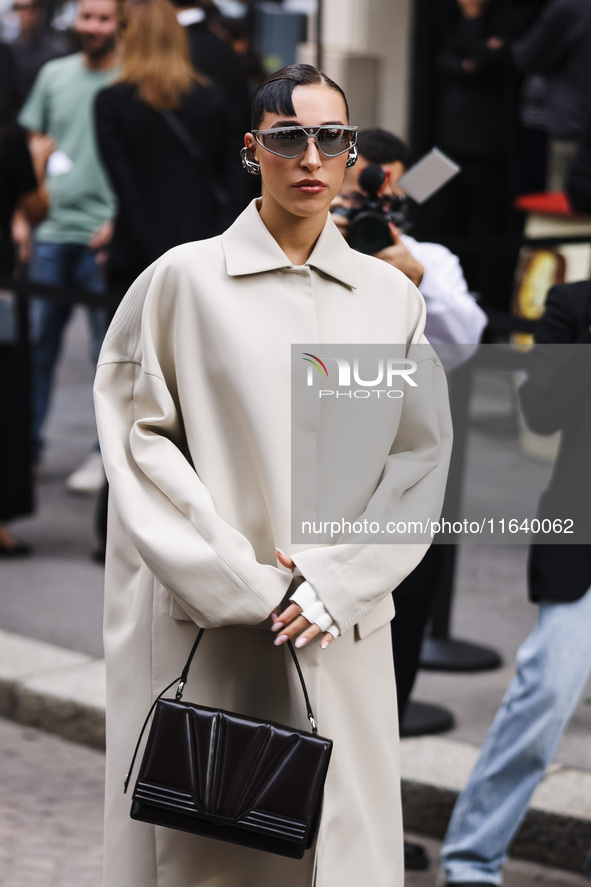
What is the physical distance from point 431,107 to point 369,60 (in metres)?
0.56

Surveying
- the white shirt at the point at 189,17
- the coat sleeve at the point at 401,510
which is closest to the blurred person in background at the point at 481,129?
the white shirt at the point at 189,17

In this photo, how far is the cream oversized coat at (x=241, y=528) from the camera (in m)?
2.51

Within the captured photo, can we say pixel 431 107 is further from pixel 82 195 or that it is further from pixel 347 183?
pixel 347 183

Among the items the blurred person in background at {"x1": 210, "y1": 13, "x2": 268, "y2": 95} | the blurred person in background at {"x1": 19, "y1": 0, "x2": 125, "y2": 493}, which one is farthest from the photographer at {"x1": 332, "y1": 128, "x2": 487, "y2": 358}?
the blurred person in background at {"x1": 210, "y1": 13, "x2": 268, "y2": 95}

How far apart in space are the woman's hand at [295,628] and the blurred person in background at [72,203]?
4.69 metres

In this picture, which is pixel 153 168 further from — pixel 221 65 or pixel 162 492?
pixel 162 492

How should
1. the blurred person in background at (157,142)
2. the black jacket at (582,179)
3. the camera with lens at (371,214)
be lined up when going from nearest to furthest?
the camera with lens at (371,214), the blurred person in background at (157,142), the black jacket at (582,179)

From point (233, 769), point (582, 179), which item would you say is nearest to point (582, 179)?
A: point (582, 179)

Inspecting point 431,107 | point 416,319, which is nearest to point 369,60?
point 431,107

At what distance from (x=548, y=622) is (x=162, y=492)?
131 cm

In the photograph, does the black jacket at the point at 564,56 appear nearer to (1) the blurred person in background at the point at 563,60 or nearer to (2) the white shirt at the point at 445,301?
(1) the blurred person in background at the point at 563,60

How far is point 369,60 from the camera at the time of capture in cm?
979

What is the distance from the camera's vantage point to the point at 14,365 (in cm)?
623

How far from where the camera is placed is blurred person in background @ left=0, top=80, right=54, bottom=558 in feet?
20.4
